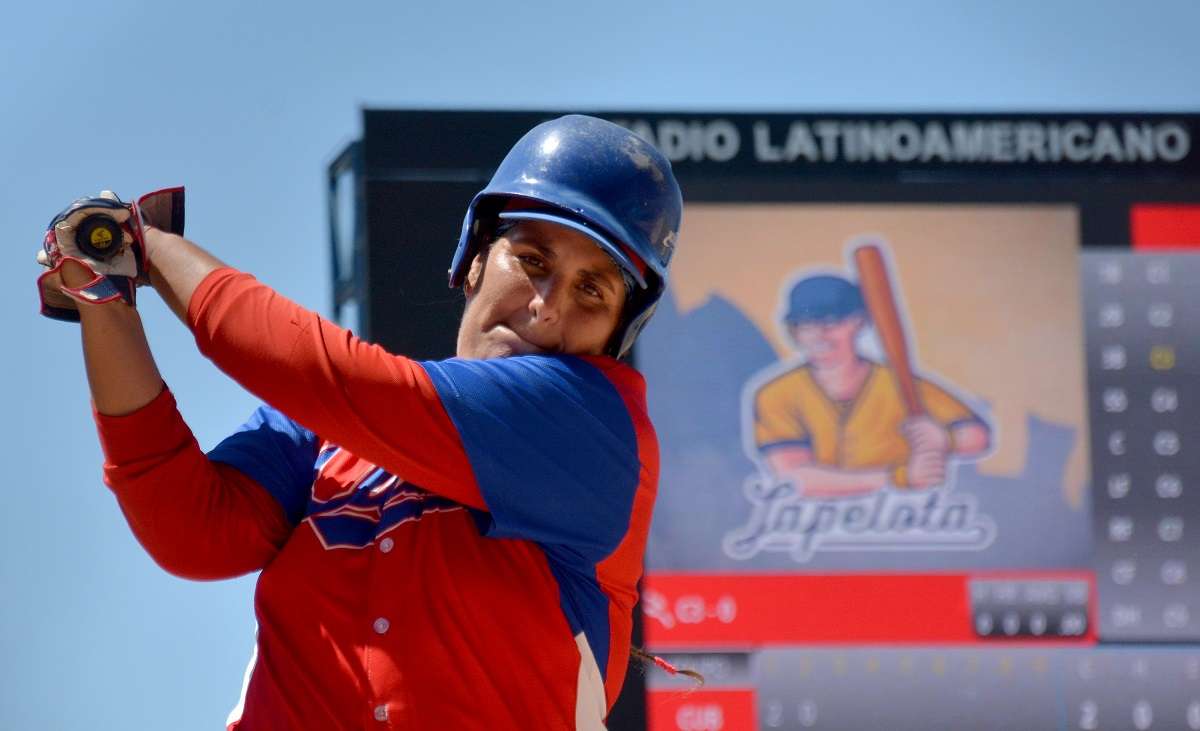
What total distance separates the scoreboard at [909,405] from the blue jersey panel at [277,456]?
3.02 meters

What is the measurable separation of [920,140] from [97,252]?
425 centimetres

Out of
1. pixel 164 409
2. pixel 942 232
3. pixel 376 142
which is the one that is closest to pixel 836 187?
pixel 942 232

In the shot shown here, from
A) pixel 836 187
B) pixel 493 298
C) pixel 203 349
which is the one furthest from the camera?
pixel 836 187

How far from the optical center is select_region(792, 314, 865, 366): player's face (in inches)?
236

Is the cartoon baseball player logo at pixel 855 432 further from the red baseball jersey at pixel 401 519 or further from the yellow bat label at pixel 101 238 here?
Result: the yellow bat label at pixel 101 238

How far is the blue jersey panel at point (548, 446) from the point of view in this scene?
2.32 m

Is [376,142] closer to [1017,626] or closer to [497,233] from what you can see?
[1017,626]

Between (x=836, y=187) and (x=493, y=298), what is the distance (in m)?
3.71

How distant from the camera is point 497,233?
105 inches

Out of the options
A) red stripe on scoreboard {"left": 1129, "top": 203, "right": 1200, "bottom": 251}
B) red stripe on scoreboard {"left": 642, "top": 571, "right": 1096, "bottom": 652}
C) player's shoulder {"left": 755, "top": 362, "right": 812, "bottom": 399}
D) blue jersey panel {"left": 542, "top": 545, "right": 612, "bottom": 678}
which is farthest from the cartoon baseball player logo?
blue jersey panel {"left": 542, "top": 545, "right": 612, "bottom": 678}

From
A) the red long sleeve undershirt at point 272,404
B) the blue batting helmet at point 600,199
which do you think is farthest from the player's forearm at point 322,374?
the blue batting helmet at point 600,199

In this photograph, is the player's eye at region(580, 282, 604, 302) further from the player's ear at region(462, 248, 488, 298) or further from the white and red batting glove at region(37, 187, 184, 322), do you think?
the white and red batting glove at region(37, 187, 184, 322)

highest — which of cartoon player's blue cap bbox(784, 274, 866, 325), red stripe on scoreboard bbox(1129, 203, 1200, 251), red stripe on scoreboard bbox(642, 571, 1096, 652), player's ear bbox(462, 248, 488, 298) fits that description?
red stripe on scoreboard bbox(1129, 203, 1200, 251)

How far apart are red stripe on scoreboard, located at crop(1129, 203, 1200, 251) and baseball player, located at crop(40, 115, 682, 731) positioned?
3.94 m
